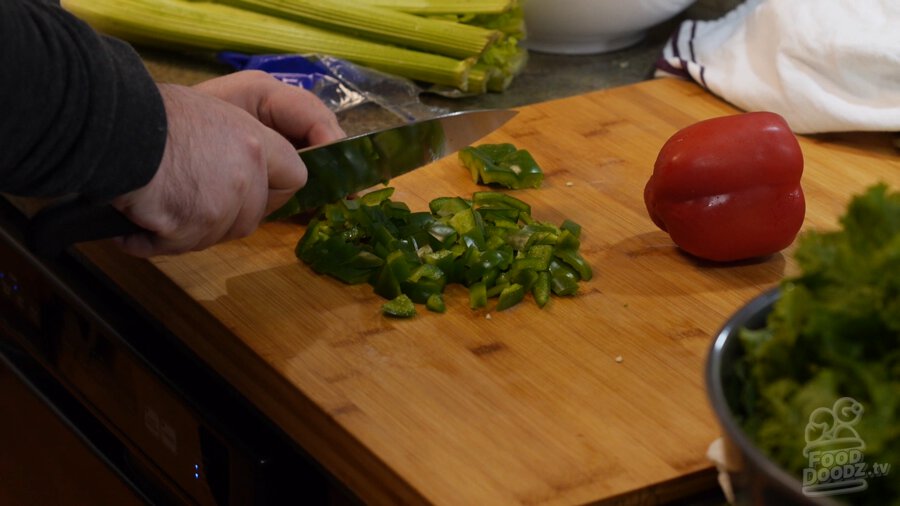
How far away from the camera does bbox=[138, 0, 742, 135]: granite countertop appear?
6.00 ft

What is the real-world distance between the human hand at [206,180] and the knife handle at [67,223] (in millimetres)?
24

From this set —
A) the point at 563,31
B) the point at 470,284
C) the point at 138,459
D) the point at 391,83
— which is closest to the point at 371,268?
the point at 470,284

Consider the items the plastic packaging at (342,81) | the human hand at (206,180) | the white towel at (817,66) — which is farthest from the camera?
the plastic packaging at (342,81)

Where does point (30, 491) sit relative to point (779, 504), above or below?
below

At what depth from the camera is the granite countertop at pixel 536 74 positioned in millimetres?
1828

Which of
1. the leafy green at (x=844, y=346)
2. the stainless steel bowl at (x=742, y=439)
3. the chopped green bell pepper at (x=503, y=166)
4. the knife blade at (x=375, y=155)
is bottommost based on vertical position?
the chopped green bell pepper at (x=503, y=166)

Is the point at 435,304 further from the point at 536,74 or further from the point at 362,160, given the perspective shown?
the point at 536,74

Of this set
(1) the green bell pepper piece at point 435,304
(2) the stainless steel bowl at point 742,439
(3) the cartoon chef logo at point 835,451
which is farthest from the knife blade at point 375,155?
(3) the cartoon chef logo at point 835,451

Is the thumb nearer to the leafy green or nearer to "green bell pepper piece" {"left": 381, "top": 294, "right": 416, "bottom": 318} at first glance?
"green bell pepper piece" {"left": 381, "top": 294, "right": 416, "bottom": 318}

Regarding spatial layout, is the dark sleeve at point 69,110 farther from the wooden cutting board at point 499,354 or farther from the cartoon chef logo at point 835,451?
the cartoon chef logo at point 835,451

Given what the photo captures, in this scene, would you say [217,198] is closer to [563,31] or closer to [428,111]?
[428,111]

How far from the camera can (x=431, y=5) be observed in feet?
6.20

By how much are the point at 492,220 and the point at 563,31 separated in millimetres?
711

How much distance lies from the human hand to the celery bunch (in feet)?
2.19
